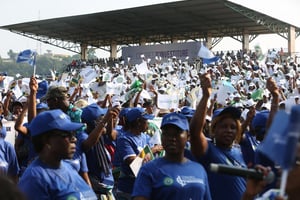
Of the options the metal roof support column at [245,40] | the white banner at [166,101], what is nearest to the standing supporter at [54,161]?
the white banner at [166,101]

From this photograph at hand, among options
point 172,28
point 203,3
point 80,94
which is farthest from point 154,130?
point 172,28

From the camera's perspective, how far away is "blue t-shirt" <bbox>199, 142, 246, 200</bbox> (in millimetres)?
3445

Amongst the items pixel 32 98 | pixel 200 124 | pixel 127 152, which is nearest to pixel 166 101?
pixel 127 152

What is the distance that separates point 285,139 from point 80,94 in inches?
404

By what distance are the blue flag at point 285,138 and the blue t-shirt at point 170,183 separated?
1561 mm

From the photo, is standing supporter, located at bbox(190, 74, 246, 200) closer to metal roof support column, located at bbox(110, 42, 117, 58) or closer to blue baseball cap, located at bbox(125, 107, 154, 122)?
blue baseball cap, located at bbox(125, 107, 154, 122)

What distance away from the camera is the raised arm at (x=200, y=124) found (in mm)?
3455

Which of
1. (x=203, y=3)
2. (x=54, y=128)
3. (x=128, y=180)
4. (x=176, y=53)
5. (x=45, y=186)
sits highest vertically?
(x=203, y=3)

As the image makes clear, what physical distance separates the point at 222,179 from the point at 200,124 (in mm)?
406

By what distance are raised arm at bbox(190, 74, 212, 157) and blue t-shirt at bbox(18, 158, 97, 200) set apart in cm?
89

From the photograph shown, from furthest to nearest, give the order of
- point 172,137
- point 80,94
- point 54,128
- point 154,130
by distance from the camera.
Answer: point 80,94 < point 154,130 < point 172,137 < point 54,128

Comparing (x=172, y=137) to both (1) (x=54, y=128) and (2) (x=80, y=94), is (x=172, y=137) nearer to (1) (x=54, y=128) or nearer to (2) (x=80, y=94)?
(1) (x=54, y=128)

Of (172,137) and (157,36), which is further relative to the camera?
(157,36)

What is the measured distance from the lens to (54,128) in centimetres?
291
